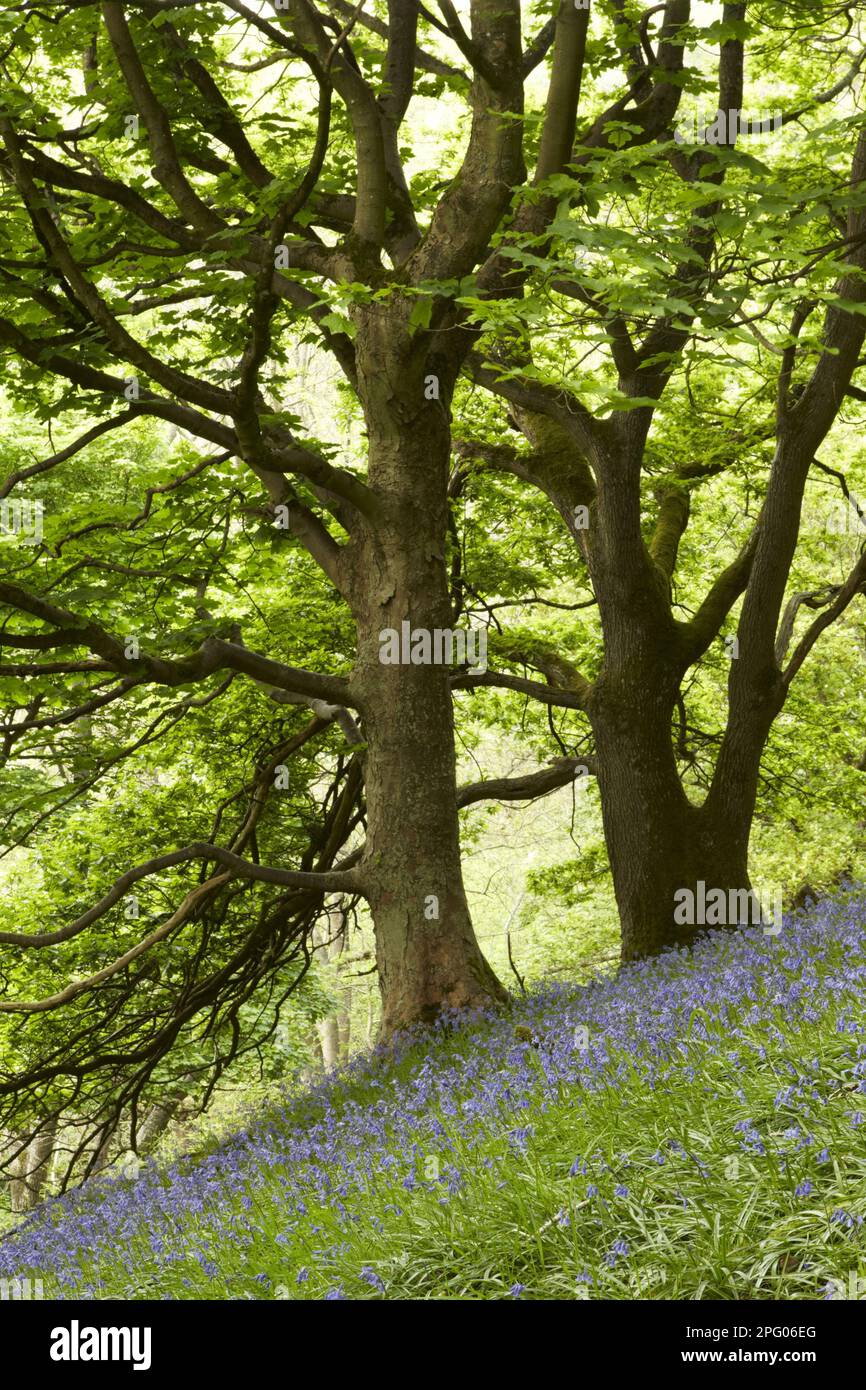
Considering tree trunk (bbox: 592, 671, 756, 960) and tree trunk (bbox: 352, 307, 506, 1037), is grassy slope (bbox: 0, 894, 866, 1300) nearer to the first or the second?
tree trunk (bbox: 352, 307, 506, 1037)

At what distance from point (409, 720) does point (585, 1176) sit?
4978mm

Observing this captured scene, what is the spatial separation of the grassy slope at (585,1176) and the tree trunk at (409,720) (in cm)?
166

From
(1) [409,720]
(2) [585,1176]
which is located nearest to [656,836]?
(1) [409,720]

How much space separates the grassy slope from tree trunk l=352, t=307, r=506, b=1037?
166cm

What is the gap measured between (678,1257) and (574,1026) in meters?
2.57

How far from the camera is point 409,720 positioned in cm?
837

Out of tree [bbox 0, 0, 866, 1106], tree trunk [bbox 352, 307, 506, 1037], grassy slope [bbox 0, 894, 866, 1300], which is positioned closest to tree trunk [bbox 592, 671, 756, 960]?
tree [bbox 0, 0, 866, 1106]

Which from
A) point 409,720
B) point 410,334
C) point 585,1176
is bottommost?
point 585,1176

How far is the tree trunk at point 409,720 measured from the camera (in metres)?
8.02

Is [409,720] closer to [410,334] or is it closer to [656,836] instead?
[410,334]

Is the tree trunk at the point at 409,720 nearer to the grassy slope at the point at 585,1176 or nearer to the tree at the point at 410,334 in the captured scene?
the tree at the point at 410,334

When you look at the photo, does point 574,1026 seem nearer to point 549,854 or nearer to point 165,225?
point 165,225

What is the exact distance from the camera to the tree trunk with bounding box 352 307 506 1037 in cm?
802

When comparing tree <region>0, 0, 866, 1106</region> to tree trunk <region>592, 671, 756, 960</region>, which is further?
tree trunk <region>592, 671, 756, 960</region>
